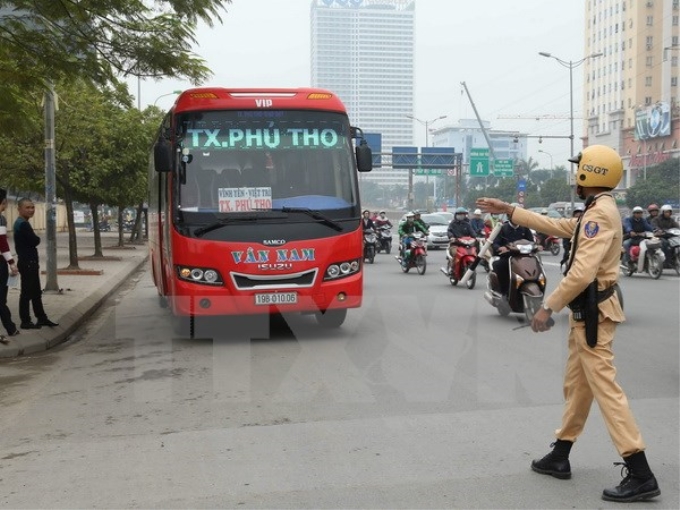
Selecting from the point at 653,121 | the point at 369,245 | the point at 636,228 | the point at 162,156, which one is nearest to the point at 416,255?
the point at 369,245

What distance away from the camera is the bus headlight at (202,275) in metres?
10.7

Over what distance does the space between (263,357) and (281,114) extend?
3.21 metres

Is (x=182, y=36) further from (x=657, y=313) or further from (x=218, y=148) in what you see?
(x=657, y=313)

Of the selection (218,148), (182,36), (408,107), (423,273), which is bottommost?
(423,273)

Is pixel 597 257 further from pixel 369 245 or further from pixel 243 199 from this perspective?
pixel 369 245

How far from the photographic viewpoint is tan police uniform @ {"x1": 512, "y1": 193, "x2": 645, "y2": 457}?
480cm

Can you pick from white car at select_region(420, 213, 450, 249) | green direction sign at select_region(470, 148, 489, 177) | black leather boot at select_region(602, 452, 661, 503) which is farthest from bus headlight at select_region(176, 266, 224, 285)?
green direction sign at select_region(470, 148, 489, 177)

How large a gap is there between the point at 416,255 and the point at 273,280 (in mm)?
12190

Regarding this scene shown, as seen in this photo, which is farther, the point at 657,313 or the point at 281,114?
the point at 657,313

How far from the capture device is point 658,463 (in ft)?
18.0

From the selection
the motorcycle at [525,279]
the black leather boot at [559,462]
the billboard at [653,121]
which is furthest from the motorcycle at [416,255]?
the billboard at [653,121]

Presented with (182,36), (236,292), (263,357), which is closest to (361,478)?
(263,357)

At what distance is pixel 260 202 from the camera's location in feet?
35.8

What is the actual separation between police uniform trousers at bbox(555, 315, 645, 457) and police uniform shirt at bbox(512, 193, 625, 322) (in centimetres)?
16
